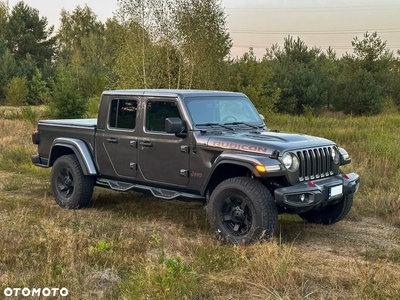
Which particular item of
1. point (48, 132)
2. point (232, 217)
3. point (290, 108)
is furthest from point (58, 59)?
point (232, 217)

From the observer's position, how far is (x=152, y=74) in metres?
20.5

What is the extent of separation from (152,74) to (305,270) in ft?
56.0

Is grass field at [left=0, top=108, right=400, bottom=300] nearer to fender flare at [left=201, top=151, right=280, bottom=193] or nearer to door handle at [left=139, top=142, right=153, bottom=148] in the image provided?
fender flare at [left=201, top=151, right=280, bottom=193]

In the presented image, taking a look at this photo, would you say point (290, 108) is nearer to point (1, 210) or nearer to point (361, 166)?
point (361, 166)

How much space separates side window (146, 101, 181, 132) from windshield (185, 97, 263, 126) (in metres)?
0.21

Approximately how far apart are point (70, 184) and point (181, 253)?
2.87m

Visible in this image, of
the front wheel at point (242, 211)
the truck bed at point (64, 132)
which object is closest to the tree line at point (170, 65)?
the truck bed at point (64, 132)

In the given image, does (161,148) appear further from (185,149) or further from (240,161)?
(240,161)

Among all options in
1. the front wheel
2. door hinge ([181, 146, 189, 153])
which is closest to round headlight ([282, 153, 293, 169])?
the front wheel

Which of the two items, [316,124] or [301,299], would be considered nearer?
[301,299]

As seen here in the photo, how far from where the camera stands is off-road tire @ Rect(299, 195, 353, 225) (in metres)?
6.10

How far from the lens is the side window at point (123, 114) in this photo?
6.40 meters

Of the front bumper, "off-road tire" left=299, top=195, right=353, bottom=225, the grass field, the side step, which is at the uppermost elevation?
the front bumper

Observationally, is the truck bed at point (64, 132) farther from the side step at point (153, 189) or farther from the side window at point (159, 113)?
the side window at point (159, 113)
